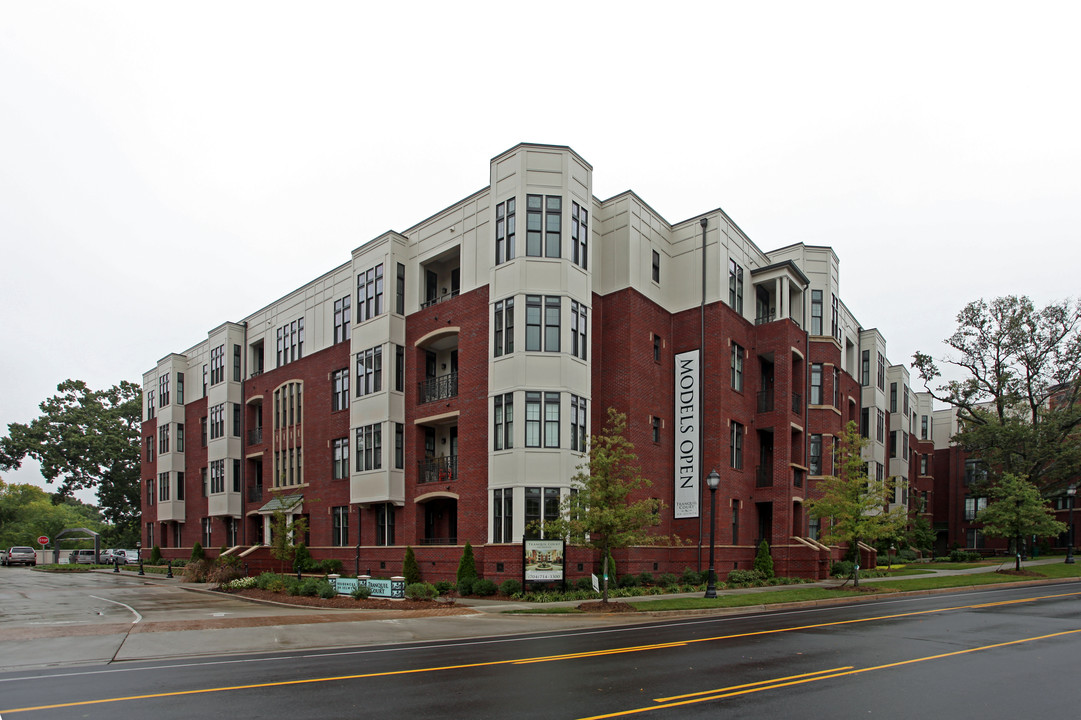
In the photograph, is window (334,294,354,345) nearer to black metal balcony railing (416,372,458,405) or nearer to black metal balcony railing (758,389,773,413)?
black metal balcony railing (416,372,458,405)

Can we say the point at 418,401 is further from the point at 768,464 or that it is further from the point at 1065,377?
the point at 1065,377

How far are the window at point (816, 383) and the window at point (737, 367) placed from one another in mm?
6970

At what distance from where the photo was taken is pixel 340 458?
3975 centimetres

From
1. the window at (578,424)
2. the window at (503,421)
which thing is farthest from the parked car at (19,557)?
the window at (578,424)

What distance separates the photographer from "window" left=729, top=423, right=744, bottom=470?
3466cm

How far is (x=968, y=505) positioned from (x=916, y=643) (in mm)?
67325

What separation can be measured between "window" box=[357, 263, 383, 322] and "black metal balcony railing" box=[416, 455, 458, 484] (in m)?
7.40

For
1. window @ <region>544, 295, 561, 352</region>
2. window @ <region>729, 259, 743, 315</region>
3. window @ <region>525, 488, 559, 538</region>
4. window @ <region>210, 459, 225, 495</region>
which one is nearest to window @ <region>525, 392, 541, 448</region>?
window @ <region>525, 488, 559, 538</region>

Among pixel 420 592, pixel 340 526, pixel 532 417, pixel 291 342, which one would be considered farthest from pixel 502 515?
pixel 291 342

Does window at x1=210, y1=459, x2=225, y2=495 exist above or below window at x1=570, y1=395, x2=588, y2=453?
below

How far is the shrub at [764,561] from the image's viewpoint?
→ 33.5 m

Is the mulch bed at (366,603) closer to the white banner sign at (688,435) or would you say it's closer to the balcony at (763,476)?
the white banner sign at (688,435)

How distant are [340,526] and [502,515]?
46.0 feet

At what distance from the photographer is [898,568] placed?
149 ft
